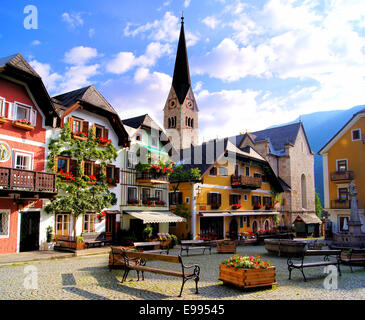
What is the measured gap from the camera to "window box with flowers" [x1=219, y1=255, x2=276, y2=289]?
922 cm

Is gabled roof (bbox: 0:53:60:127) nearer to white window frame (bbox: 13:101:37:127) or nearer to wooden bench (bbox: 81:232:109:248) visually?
white window frame (bbox: 13:101:37:127)

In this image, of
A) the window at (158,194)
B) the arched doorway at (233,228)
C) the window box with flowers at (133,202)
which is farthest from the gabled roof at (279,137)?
the window box with flowers at (133,202)

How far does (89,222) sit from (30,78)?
29.5ft

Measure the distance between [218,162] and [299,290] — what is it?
71.2ft

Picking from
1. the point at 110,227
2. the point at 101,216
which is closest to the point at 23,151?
the point at 101,216

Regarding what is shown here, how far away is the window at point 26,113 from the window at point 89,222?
6.39 metres

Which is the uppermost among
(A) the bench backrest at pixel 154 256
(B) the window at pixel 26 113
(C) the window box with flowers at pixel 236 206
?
(B) the window at pixel 26 113

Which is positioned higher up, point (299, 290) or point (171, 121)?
point (171, 121)

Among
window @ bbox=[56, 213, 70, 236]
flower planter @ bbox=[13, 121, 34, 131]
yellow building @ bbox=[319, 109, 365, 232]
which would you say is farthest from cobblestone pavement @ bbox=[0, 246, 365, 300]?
yellow building @ bbox=[319, 109, 365, 232]

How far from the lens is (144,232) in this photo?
23406 millimetres

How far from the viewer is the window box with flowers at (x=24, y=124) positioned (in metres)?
17.4

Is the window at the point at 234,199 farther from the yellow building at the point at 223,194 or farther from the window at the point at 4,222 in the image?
the window at the point at 4,222
